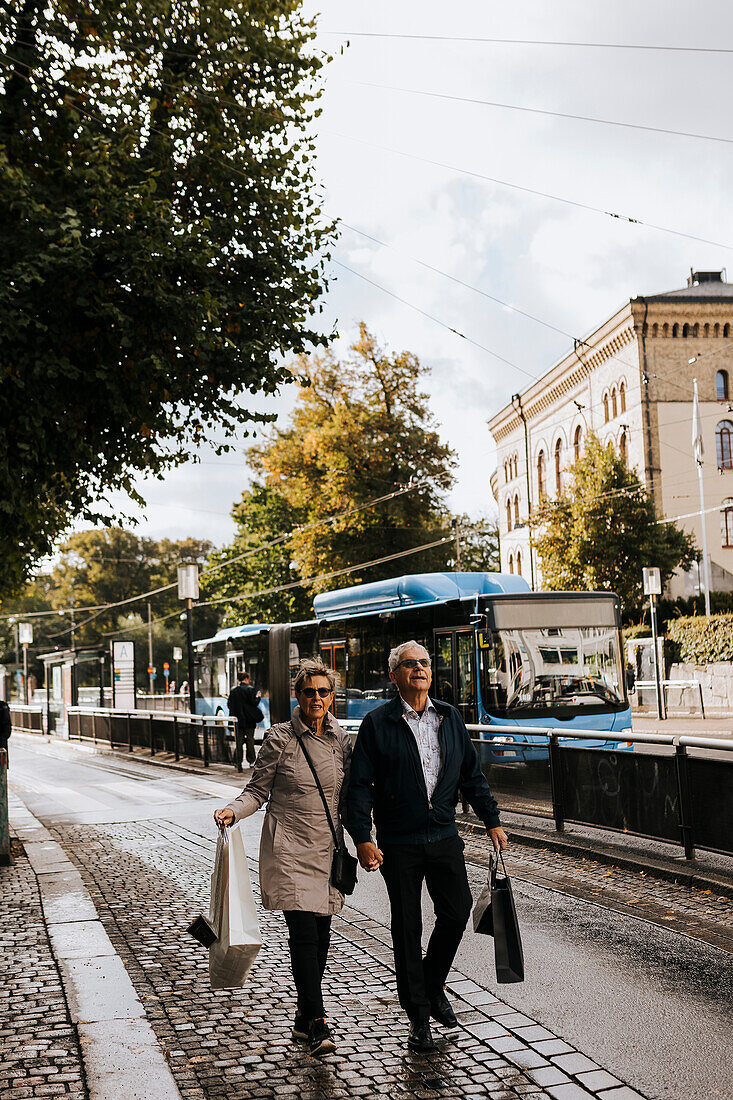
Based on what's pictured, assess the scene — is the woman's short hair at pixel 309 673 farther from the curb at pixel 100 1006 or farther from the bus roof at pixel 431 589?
the bus roof at pixel 431 589

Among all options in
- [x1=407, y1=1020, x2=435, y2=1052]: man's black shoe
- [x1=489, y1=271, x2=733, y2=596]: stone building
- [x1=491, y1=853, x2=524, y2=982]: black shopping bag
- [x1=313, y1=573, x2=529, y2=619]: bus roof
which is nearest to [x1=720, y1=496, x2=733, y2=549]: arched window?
[x1=489, y1=271, x2=733, y2=596]: stone building

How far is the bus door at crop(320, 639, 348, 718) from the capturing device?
21884 mm

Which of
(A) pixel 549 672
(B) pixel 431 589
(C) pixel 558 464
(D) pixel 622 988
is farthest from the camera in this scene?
(C) pixel 558 464

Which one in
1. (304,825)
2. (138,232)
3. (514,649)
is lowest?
(304,825)

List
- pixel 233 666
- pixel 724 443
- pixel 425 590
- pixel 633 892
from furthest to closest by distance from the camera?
1. pixel 724 443
2. pixel 233 666
3. pixel 425 590
4. pixel 633 892

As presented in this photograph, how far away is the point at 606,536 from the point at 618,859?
29.4 metres

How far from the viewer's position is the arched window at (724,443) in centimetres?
4606

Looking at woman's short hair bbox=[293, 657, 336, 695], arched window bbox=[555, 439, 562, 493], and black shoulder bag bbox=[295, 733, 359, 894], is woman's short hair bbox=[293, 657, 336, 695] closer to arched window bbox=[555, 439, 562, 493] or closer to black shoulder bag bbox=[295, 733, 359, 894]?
black shoulder bag bbox=[295, 733, 359, 894]

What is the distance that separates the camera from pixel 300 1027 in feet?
16.2

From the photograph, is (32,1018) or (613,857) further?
(613,857)

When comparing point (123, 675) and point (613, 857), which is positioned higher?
point (123, 675)

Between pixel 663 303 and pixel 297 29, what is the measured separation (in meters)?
35.1

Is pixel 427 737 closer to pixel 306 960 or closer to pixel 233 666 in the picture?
pixel 306 960

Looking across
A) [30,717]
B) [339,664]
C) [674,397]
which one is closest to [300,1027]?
[339,664]
